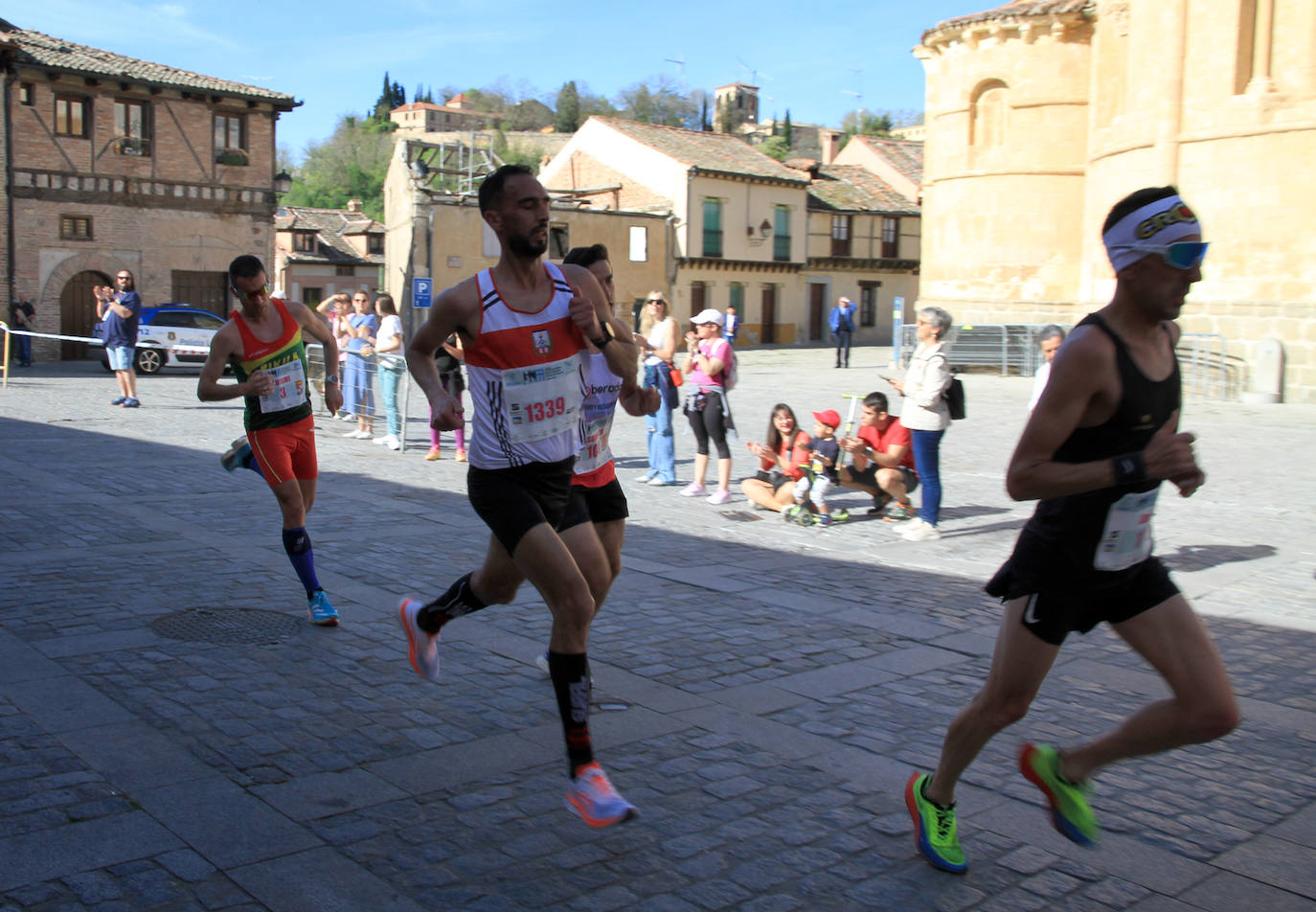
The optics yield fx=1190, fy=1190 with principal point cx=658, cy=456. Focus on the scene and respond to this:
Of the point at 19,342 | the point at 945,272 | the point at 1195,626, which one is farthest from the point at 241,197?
the point at 1195,626

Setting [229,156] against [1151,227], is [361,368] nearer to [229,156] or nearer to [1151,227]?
[1151,227]

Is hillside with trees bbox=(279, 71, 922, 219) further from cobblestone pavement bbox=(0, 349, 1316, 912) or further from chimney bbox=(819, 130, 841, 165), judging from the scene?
cobblestone pavement bbox=(0, 349, 1316, 912)

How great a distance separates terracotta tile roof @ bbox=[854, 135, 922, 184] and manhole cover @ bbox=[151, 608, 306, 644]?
2337 inches

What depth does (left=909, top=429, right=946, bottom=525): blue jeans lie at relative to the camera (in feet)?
29.0

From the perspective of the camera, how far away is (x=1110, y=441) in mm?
3127

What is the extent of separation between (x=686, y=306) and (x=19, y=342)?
2733 centimetres

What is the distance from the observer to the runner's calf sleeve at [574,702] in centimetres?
372

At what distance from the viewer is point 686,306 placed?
50.7m

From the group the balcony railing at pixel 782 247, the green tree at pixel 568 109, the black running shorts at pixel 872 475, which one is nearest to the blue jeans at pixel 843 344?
the balcony railing at pixel 782 247

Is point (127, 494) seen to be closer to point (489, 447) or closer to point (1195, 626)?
point (489, 447)

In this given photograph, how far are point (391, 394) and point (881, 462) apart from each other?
6.67m

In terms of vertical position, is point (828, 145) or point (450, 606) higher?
point (828, 145)

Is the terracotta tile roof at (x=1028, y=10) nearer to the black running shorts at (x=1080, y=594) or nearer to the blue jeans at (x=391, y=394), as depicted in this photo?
the blue jeans at (x=391, y=394)

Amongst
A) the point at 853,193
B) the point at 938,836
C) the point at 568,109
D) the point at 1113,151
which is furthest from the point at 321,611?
the point at 568,109
